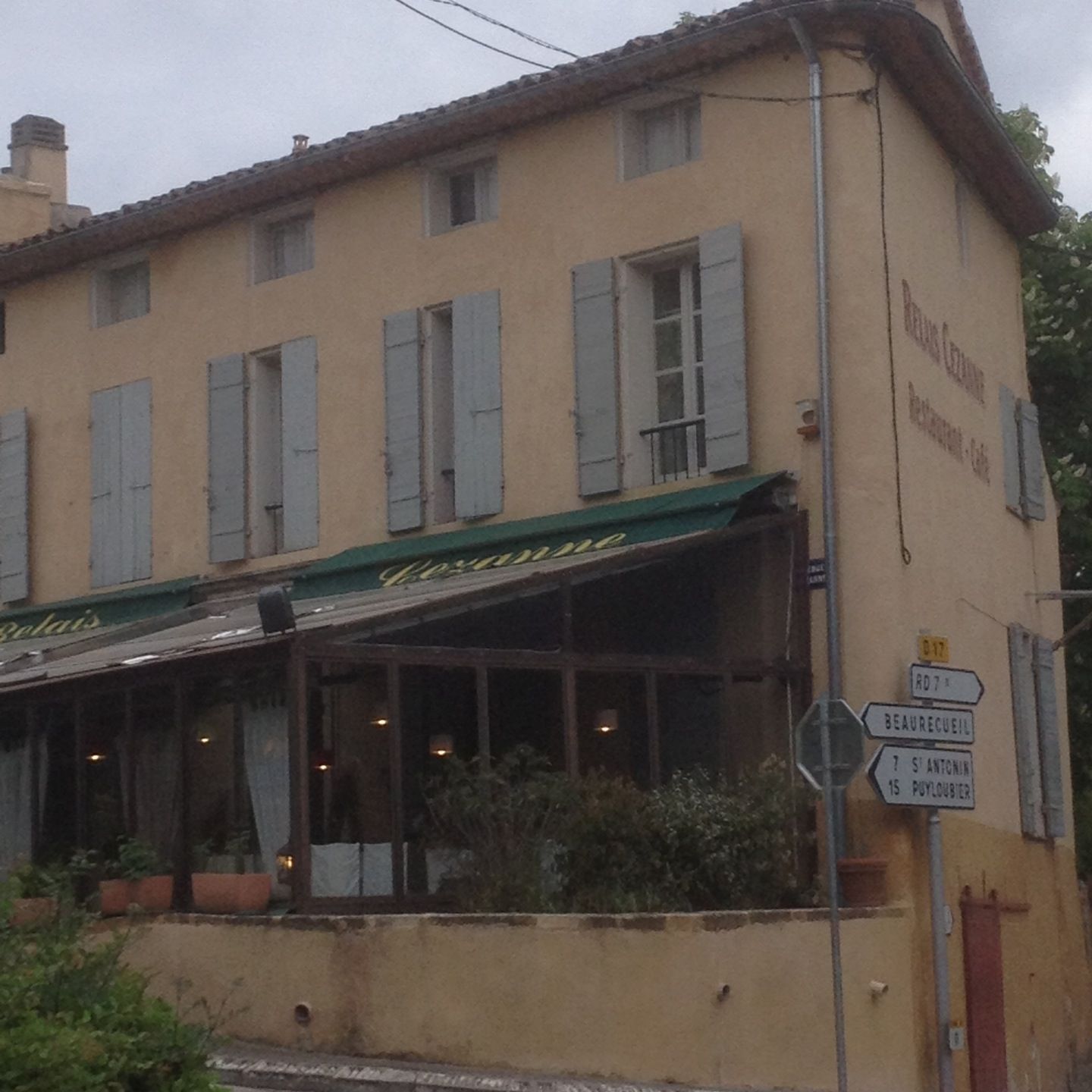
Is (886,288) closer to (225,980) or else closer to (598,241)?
(598,241)

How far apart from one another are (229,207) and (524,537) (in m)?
5.15

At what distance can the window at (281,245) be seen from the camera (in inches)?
784

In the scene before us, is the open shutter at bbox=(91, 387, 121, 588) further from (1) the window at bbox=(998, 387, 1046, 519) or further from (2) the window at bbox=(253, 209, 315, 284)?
(1) the window at bbox=(998, 387, 1046, 519)

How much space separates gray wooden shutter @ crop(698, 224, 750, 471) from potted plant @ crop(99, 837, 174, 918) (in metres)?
5.30

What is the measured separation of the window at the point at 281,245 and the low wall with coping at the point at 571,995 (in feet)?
26.8

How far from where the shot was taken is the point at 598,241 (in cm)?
1764

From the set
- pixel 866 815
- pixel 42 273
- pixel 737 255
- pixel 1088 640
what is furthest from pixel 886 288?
pixel 42 273

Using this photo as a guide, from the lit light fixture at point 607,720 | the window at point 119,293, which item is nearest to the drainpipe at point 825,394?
the lit light fixture at point 607,720

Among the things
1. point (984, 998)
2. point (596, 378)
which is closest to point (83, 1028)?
point (984, 998)

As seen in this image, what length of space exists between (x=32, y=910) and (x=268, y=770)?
2.60 meters

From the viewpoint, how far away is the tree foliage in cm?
2311

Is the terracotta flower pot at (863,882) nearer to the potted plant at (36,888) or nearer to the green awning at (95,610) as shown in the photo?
the potted plant at (36,888)

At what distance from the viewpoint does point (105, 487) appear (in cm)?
2094

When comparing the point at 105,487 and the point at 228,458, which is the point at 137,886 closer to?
the point at 228,458
